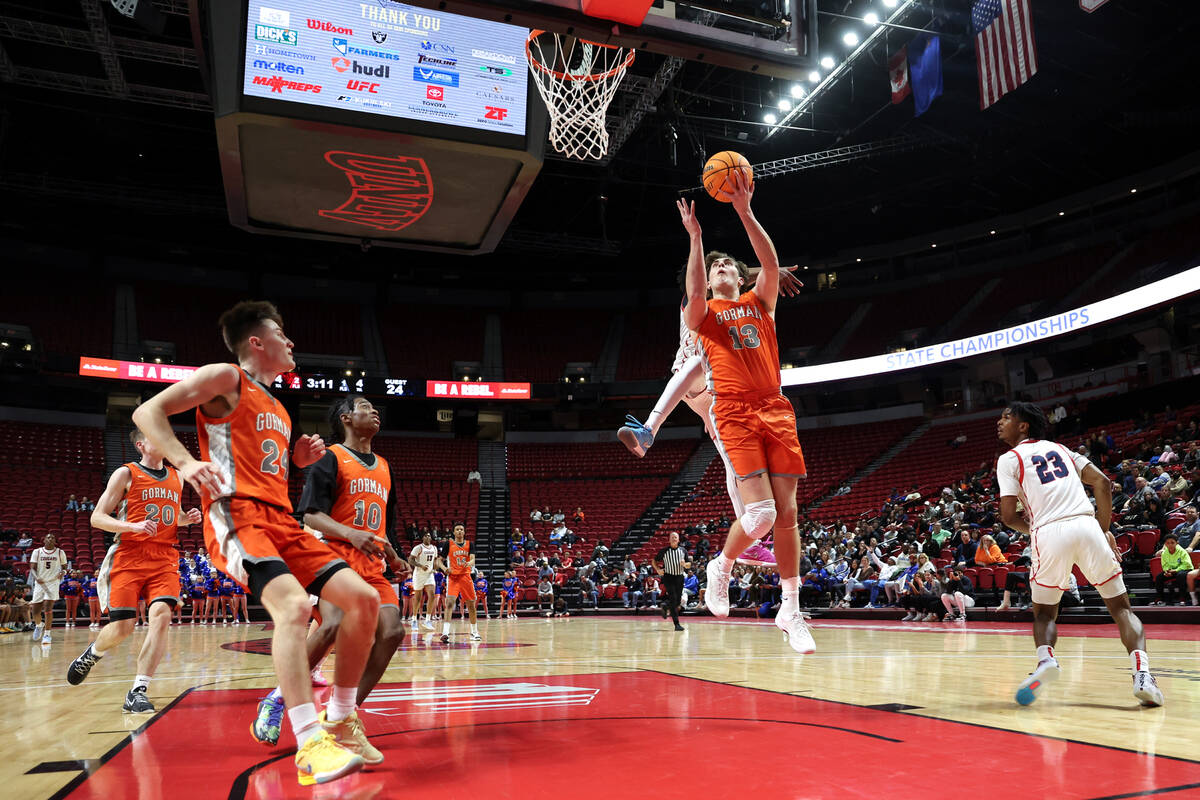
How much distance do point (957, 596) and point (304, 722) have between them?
12.9 m

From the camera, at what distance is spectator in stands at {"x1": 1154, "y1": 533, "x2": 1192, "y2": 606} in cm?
1136

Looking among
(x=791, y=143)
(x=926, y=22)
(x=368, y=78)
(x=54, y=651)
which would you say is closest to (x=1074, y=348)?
(x=791, y=143)

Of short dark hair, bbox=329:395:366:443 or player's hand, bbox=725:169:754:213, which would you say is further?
short dark hair, bbox=329:395:366:443

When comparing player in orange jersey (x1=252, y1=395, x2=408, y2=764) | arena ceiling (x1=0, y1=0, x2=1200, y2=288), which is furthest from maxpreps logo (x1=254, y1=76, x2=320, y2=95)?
arena ceiling (x1=0, y1=0, x2=1200, y2=288)

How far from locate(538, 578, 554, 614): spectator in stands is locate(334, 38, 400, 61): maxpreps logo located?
1533cm

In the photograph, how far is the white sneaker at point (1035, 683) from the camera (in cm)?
436

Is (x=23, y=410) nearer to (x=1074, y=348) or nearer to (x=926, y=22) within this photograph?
(x=926, y=22)

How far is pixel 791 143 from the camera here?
23188 millimetres

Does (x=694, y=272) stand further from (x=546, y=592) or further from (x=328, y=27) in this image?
(x=546, y=592)

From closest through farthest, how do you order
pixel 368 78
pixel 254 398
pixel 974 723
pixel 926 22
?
pixel 254 398 → pixel 974 723 → pixel 368 78 → pixel 926 22

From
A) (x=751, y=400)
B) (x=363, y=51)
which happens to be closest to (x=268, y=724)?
(x=751, y=400)

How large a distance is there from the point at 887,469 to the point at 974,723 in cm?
2277

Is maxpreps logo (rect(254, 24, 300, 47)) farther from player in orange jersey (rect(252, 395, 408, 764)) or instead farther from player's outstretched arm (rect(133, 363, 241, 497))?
player's outstretched arm (rect(133, 363, 241, 497))

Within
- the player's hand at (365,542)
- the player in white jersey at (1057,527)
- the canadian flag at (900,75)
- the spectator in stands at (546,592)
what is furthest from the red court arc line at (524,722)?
the spectator in stands at (546,592)
